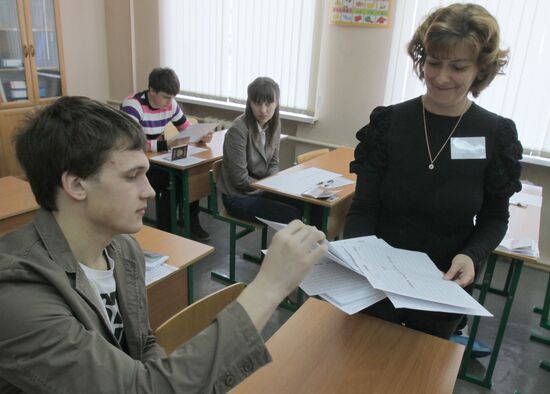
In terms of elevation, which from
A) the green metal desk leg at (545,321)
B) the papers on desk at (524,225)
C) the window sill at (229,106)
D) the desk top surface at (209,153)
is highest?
the window sill at (229,106)

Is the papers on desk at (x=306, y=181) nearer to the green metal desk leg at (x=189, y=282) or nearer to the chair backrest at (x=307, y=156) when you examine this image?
the chair backrest at (x=307, y=156)

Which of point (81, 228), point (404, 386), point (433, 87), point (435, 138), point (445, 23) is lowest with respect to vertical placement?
point (404, 386)

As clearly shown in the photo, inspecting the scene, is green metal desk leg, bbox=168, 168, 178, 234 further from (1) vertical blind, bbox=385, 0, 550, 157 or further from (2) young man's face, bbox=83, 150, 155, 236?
(2) young man's face, bbox=83, 150, 155, 236

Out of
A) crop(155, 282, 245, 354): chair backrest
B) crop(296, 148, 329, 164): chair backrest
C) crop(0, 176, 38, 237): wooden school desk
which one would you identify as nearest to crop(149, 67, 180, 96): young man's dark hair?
crop(296, 148, 329, 164): chair backrest

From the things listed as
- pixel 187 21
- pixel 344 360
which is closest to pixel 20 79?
pixel 187 21

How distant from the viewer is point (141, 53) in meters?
5.09

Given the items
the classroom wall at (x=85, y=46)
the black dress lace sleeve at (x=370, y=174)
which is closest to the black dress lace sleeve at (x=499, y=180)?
the black dress lace sleeve at (x=370, y=174)

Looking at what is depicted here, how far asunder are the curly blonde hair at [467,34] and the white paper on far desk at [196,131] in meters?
2.38

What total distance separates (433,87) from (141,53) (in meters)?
4.51

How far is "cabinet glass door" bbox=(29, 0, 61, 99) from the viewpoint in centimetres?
428

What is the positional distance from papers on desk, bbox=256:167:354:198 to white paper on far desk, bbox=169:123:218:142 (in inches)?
36.2

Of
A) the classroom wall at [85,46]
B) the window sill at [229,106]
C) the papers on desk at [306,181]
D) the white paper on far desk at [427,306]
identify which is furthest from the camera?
the classroom wall at [85,46]

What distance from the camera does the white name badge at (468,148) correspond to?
1.26 metres

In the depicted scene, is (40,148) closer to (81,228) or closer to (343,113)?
(81,228)
